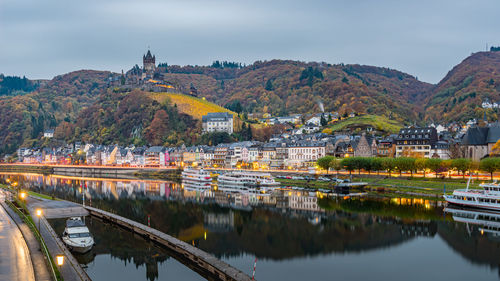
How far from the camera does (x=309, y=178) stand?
82000mm

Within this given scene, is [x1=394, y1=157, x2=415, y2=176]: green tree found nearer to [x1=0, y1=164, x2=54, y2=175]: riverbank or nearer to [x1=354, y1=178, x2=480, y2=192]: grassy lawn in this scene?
[x1=354, y1=178, x2=480, y2=192]: grassy lawn

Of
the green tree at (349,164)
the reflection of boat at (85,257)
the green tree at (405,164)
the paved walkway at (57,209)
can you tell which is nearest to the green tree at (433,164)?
the green tree at (405,164)

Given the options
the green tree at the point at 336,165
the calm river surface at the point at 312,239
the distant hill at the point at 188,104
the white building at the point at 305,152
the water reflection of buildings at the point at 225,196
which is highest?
the distant hill at the point at 188,104

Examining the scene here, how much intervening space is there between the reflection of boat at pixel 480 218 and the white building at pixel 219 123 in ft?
364

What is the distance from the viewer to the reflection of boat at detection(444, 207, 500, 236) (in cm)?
4188

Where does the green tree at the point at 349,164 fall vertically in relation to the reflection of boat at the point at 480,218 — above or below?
above

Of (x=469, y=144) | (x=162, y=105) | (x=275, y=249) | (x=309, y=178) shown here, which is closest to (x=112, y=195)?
(x=309, y=178)

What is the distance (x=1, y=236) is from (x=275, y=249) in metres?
20.6

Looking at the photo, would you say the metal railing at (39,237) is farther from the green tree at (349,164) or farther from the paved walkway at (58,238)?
the green tree at (349,164)

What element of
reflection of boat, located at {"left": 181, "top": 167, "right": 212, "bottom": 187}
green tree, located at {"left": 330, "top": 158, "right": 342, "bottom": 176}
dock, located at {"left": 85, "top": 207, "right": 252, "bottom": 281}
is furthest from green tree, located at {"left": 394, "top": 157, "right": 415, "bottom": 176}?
dock, located at {"left": 85, "top": 207, "right": 252, "bottom": 281}

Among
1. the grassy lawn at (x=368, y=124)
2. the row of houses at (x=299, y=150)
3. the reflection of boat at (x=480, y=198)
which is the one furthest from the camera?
the grassy lawn at (x=368, y=124)

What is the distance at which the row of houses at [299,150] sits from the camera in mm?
83650

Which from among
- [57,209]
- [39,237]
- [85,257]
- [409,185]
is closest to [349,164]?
[409,185]

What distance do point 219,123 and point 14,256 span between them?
133218mm
